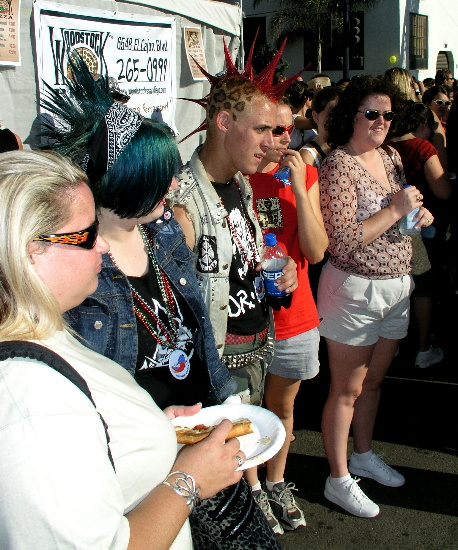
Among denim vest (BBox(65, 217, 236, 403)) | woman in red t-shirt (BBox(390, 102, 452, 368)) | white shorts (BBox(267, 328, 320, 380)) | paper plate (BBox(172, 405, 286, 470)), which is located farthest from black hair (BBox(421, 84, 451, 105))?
paper plate (BBox(172, 405, 286, 470))

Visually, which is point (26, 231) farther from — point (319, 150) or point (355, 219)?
point (319, 150)

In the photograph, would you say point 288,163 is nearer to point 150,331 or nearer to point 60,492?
point 150,331

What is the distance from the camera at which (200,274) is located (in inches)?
97.3

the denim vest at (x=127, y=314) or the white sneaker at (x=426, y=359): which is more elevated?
the denim vest at (x=127, y=314)

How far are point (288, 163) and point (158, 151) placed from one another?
3.87ft

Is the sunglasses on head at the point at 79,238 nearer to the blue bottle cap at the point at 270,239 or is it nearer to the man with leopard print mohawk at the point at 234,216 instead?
the man with leopard print mohawk at the point at 234,216

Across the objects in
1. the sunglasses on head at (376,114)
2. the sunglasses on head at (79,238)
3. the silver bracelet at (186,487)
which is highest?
the sunglasses on head at (376,114)

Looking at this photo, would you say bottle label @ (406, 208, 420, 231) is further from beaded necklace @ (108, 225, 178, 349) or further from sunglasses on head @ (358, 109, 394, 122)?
beaded necklace @ (108, 225, 178, 349)

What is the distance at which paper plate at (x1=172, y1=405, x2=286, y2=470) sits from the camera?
179 centimetres

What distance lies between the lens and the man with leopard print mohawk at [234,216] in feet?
8.21

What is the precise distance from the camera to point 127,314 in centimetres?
185

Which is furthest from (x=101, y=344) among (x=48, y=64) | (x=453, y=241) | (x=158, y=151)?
(x=453, y=241)

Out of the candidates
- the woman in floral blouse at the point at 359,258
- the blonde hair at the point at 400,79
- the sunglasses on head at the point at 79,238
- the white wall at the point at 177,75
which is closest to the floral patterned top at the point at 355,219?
the woman in floral blouse at the point at 359,258

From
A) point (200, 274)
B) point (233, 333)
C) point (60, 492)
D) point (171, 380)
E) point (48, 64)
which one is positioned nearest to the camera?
point (60, 492)
